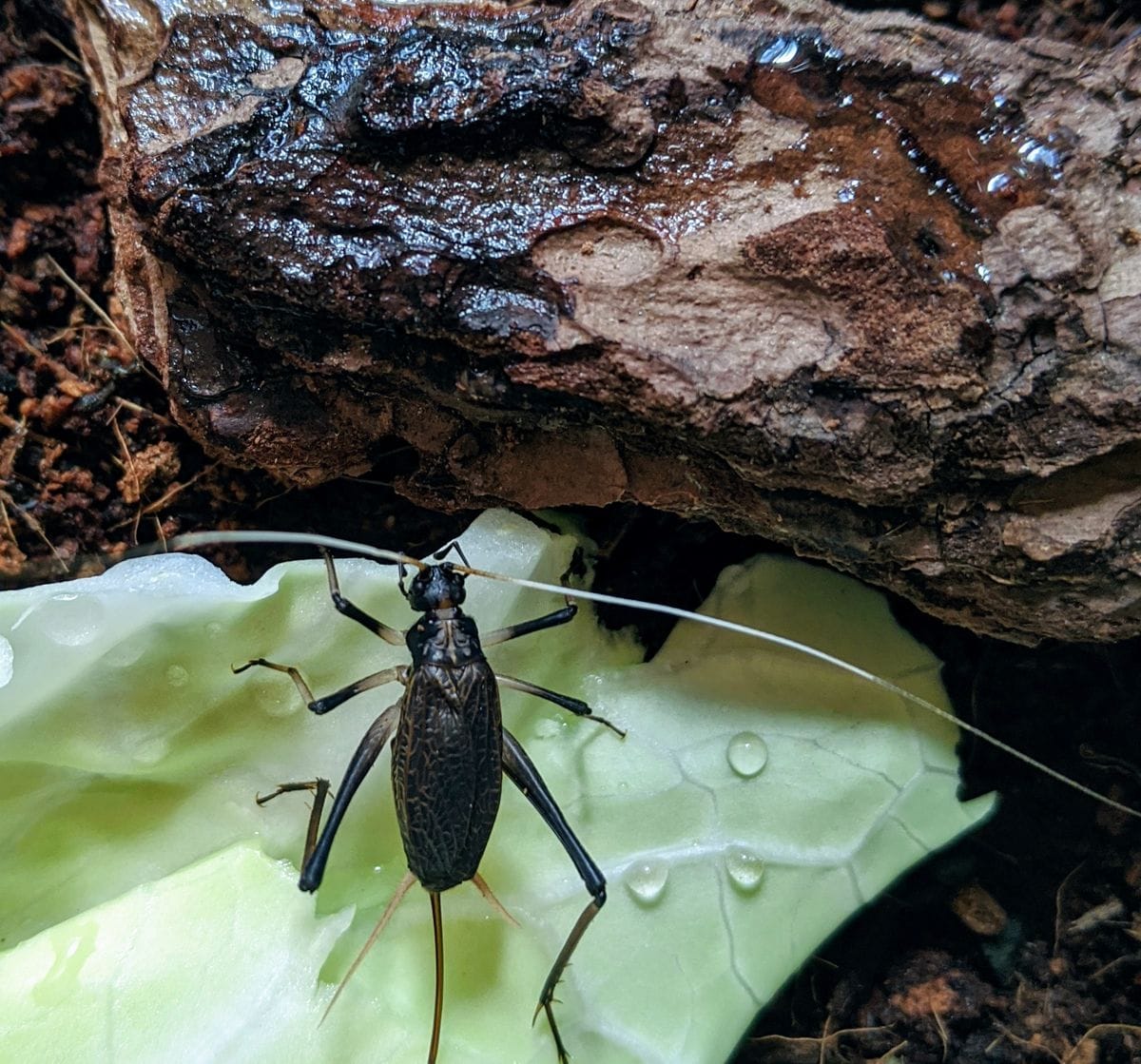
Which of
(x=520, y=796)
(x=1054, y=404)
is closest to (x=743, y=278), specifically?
(x=1054, y=404)

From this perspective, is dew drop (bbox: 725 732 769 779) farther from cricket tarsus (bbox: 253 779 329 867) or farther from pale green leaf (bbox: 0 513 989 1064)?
cricket tarsus (bbox: 253 779 329 867)

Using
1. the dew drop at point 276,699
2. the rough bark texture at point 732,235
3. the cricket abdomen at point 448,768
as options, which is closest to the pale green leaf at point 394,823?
the dew drop at point 276,699

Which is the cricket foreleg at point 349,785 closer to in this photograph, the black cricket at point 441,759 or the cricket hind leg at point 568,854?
the black cricket at point 441,759

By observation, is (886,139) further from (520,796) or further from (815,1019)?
(815,1019)

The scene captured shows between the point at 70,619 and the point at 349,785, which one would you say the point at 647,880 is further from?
the point at 70,619

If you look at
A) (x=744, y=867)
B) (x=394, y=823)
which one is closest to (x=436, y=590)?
(x=394, y=823)

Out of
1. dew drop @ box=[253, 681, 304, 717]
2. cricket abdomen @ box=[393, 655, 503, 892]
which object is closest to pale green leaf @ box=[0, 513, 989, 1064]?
dew drop @ box=[253, 681, 304, 717]

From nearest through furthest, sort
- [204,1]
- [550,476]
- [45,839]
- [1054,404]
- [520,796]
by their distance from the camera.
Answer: [1054,404]
[204,1]
[550,476]
[45,839]
[520,796]
